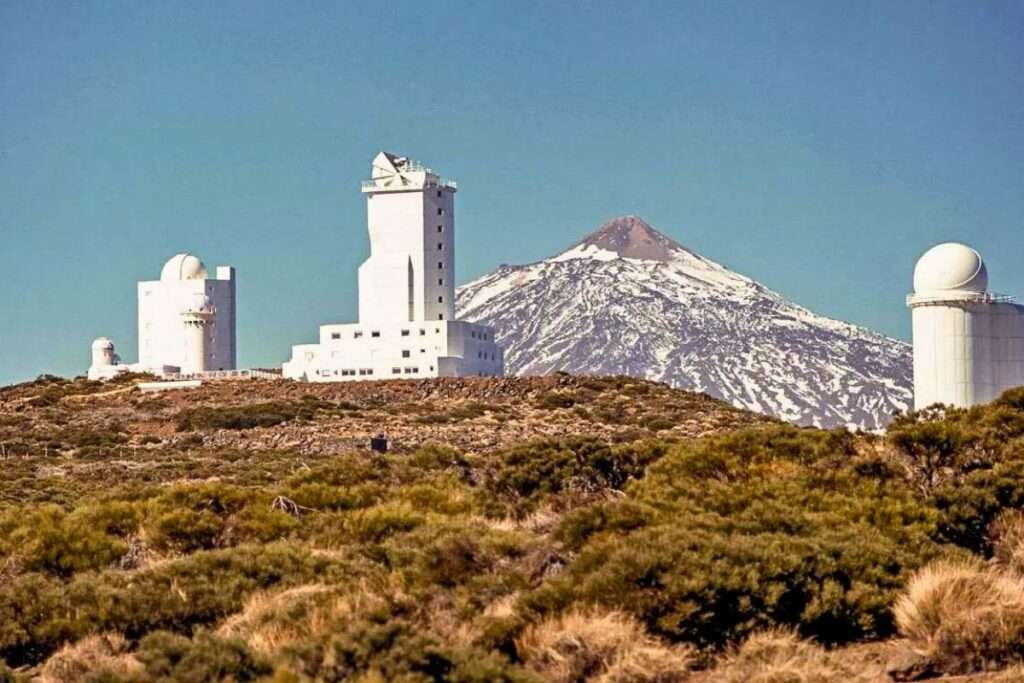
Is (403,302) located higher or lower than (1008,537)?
higher

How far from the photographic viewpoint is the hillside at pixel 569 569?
14.4 m

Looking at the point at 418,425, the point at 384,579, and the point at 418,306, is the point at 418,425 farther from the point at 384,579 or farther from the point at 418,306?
the point at 384,579

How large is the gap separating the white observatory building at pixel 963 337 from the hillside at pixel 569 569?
28.3m

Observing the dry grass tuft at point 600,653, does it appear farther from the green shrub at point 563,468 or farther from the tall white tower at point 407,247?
the tall white tower at point 407,247

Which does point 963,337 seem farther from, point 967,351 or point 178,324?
point 178,324

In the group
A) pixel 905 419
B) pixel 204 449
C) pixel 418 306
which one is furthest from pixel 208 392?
pixel 905 419

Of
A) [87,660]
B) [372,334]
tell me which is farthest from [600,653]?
[372,334]

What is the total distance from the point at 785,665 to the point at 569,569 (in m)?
→ 3.05

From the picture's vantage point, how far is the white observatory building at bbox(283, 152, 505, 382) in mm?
80250

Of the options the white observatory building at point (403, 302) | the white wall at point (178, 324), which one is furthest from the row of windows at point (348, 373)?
the white wall at point (178, 324)

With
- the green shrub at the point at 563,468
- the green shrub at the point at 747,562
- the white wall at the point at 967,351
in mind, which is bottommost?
the green shrub at the point at 747,562

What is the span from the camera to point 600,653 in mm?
14398

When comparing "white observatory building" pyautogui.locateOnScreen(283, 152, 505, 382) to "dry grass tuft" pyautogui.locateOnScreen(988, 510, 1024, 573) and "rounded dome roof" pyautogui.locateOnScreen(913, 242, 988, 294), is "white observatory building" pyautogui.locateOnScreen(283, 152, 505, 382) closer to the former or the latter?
"rounded dome roof" pyautogui.locateOnScreen(913, 242, 988, 294)

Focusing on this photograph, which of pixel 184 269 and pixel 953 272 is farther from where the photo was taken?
pixel 184 269
